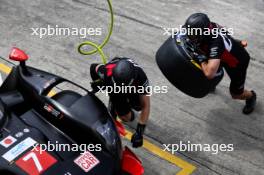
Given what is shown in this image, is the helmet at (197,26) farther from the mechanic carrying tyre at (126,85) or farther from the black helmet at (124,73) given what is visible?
the black helmet at (124,73)

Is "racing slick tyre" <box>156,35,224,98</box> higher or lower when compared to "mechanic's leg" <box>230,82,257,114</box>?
higher

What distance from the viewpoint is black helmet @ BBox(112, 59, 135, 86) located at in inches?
221

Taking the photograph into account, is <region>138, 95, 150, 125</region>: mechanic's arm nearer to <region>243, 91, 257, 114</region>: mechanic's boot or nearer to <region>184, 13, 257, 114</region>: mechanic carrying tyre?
<region>184, 13, 257, 114</region>: mechanic carrying tyre

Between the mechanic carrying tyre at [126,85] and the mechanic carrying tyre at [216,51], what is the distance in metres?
0.99

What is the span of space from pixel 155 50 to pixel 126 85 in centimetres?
340

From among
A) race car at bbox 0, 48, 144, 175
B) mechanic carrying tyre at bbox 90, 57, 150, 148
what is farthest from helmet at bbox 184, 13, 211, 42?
race car at bbox 0, 48, 144, 175

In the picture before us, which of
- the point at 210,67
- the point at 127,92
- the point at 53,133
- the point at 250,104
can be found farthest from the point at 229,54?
the point at 53,133

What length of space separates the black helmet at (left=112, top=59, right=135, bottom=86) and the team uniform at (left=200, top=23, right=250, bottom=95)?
135 centimetres

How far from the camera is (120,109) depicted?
6.23 metres

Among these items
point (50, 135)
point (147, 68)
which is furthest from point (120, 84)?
point (147, 68)

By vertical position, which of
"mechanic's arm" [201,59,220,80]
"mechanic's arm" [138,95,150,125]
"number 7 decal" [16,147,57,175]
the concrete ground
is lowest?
the concrete ground

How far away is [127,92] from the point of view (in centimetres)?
586

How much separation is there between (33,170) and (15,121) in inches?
31.0

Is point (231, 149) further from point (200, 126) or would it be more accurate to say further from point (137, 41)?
point (137, 41)
